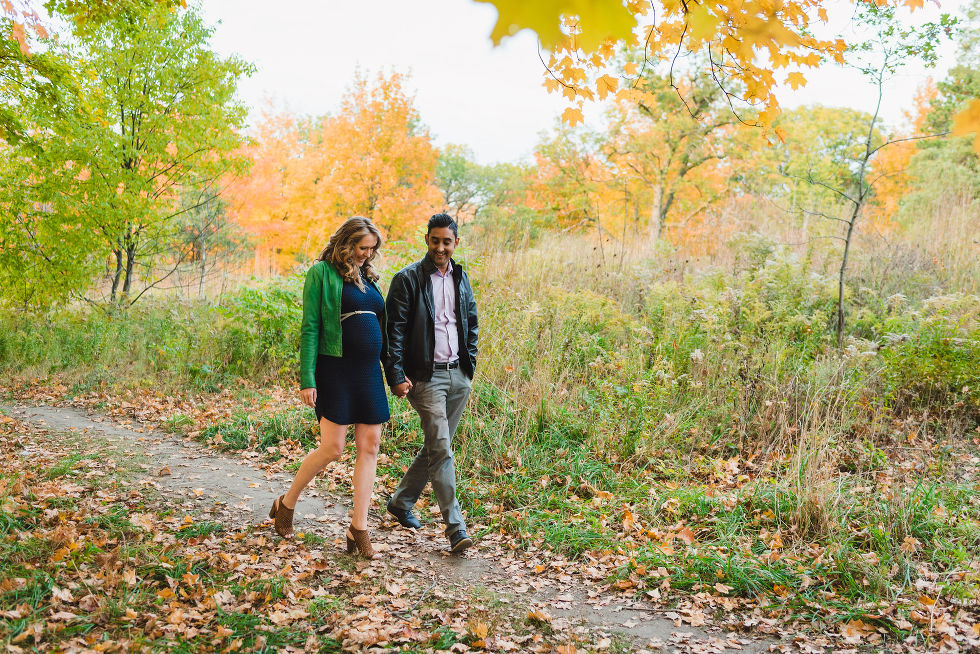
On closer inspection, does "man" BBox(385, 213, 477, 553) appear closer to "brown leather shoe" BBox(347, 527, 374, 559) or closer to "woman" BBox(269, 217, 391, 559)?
"woman" BBox(269, 217, 391, 559)

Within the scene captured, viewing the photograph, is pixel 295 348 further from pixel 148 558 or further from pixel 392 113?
pixel 392 113

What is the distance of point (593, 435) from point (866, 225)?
7870 millimetres

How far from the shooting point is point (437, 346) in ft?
13.3

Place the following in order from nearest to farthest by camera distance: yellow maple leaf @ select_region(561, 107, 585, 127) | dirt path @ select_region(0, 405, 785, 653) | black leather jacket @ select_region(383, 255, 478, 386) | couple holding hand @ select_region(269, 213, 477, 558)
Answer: dirt path @ select_region(0, 405, 785, 653) → couple holding hand @ select_region(269, 213, 477, 558) → black leather jacket @ select_region(383, 255, 478, 386) → yellow maple leaf @ select_region(561, 107, 585, 127)

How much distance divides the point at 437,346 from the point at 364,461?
2.73 ft

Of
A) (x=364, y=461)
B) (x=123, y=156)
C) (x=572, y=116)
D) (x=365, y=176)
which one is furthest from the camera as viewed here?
(x=365, y=176)

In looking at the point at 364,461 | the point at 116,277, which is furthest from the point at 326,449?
the point at 116,277

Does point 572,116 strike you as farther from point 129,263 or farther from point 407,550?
point 129,263

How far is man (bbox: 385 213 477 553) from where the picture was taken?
3.97m

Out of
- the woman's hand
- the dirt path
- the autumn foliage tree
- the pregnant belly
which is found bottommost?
the dirt path

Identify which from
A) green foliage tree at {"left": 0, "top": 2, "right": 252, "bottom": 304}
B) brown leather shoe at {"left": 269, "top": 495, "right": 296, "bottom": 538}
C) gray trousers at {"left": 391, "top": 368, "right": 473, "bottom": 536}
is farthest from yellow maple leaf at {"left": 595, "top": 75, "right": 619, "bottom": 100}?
green foliage tree at {"left": 0, "top": 2, "right": 252, "bottom": 304}

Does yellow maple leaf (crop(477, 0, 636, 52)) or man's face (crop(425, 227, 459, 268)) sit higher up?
yellow maple leaf (crop(477, 0, 636, 52))

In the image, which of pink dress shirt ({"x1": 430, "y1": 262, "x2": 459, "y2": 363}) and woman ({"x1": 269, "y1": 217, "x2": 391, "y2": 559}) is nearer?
woman ({"x1": 269, "y1": 217, "x2": 391, "y2": 559})

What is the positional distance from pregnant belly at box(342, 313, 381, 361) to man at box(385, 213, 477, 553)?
0.49 feet
